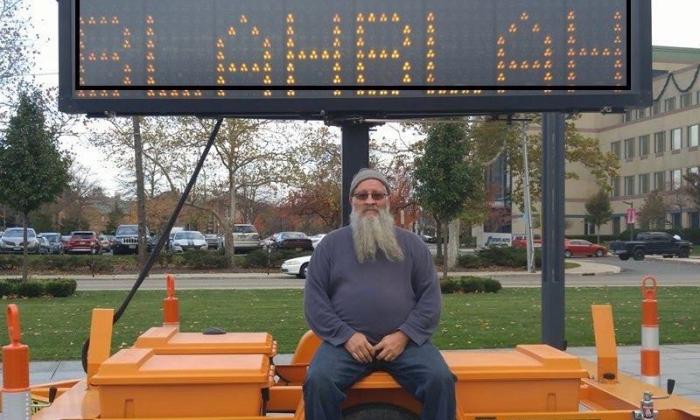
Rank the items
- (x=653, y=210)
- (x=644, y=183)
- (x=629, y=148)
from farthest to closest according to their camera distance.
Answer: (x=629, y=148) < (x=644, y=183) < (x=653, y=210)

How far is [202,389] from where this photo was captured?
392 cm

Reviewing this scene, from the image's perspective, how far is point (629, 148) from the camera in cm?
7706

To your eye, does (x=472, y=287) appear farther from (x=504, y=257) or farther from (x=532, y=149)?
(x=532, y=149)

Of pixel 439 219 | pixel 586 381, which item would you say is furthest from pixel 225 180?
pixel 586 381

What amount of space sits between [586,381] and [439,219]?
2342 centimetres

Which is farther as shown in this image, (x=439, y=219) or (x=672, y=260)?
(x=672, y=260)

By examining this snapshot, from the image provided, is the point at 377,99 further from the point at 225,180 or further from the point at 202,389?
the point at 225,180

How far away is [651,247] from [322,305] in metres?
47.2

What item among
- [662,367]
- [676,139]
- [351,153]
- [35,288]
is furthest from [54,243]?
[676,139]

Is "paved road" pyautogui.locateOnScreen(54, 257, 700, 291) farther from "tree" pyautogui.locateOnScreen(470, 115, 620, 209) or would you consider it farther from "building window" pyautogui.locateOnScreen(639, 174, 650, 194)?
"building window" pyautogui.locateOnScreen(639, 174, 650, 194)

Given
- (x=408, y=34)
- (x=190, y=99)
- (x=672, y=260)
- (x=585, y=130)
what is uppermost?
(x=585, y=130)

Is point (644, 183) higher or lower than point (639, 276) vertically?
higher

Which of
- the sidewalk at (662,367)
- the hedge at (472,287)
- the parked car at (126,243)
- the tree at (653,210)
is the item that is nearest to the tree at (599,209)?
the tree at (653,210)

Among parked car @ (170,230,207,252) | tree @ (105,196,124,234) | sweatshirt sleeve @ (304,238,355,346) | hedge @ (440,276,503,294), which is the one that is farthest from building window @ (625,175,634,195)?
sweatshirt sleeve @ (304,238,355,346)
